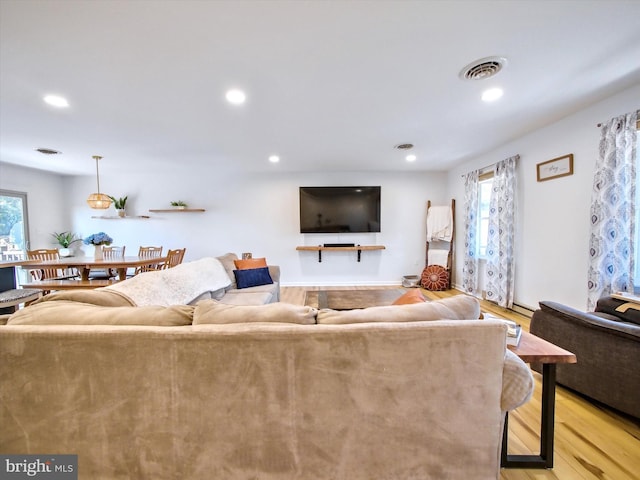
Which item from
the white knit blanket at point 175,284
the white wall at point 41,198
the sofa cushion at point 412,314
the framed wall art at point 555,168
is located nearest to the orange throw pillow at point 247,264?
the white knit blanket at point 175,284

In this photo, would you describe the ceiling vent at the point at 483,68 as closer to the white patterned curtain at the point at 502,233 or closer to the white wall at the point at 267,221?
the white patterned curtain at the point at 502,233

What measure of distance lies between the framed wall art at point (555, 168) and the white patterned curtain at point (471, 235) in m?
1.16

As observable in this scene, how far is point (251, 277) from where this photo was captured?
3.40 m

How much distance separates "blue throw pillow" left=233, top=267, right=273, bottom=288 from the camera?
3.37 m

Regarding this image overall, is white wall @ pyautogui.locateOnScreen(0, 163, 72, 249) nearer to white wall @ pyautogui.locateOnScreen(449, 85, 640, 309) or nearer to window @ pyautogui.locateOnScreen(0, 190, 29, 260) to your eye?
window @ pyautogui.locateOnScreen(0, 190, 29, 260)

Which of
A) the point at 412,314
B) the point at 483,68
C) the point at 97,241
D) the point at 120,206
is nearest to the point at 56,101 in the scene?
the point at 97,241

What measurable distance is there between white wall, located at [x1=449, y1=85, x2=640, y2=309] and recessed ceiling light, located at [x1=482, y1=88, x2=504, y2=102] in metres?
1.12

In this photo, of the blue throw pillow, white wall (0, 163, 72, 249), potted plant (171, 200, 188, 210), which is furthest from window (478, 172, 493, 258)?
white wall (0, 163, 72, 249)

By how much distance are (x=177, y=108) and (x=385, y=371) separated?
2.87m

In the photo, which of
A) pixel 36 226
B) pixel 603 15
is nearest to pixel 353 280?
pixel 603 15

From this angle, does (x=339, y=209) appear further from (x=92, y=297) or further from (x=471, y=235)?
(x=92, y=297)

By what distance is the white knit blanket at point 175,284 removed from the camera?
5.60 ft

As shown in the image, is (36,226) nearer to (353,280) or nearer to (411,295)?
(353,280)

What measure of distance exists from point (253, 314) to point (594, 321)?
216 cm
